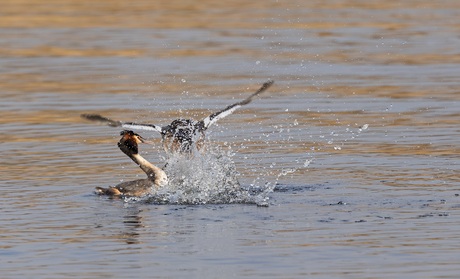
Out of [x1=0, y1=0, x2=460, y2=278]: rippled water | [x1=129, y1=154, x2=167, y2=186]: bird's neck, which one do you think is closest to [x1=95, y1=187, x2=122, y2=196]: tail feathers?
[x1=0, y1=0, x2=460, y2=278]: rippled water

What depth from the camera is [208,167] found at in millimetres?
14891

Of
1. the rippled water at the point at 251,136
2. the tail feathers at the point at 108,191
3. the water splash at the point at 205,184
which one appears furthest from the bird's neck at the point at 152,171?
the tail feathers at the point at 108,191

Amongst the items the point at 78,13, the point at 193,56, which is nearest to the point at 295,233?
the point at 193,56

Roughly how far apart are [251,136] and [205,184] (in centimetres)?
359

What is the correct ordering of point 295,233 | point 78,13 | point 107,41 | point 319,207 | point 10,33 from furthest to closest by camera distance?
point 78,13 → point 10,33 → point 107,41 → point 319,207 → point 295,233

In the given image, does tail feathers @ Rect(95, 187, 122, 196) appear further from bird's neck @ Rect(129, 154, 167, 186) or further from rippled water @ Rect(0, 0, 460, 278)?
bird's neck @ Rect(129, 154, 167, 186)

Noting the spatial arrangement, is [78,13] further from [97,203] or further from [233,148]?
[97,203]

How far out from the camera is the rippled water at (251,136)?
11.0m

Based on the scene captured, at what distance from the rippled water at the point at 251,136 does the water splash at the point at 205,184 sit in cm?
26

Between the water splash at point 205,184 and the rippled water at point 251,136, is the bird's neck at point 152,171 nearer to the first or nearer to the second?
the water splash at point 205,184

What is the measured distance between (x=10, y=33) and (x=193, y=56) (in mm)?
7139

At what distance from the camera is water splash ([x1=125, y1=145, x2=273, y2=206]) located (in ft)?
44.8

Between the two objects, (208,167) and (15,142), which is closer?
(208,167)

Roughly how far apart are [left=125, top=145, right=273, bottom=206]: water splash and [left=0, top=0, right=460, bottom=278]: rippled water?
26 centimetres
